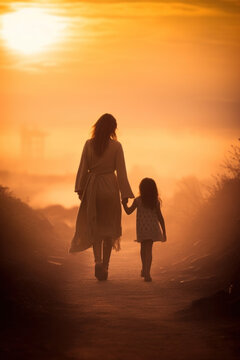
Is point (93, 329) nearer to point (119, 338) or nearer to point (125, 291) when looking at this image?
point (119, 338)

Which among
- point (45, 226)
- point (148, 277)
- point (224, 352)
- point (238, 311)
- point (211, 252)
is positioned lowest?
point (224, 352)

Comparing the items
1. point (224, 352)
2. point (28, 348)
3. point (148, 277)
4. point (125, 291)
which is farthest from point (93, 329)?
point (148, 277)

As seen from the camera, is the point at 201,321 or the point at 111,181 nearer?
the point at 201,321

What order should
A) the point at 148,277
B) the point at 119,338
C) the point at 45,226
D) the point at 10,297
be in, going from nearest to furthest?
1. the point at 119,338
2. the point at 10,297
3. the point at 148,277
4. the point at 45,226

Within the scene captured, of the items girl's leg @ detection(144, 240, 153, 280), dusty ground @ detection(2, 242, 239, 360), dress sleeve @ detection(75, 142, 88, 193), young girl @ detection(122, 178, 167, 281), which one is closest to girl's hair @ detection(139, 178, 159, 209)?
young girl @ detection(122, 178, 167, 281)

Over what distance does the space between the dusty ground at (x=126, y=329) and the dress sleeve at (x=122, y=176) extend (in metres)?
1.83

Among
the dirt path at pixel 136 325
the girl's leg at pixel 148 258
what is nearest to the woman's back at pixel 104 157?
the girl's leg at pixel 148 258

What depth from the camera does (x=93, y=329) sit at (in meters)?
7.12

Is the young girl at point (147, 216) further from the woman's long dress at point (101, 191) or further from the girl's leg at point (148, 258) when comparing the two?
the woman's long dress at point (101, 191)

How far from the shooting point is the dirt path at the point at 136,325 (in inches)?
243

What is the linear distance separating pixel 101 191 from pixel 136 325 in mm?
4484

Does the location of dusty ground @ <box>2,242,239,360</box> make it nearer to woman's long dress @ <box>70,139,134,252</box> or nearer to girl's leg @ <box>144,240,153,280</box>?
girl's leg @ <box>144,240,153,280</box>

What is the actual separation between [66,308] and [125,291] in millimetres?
1545

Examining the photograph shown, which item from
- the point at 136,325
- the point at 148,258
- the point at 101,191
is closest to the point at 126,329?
the point at 136,325
